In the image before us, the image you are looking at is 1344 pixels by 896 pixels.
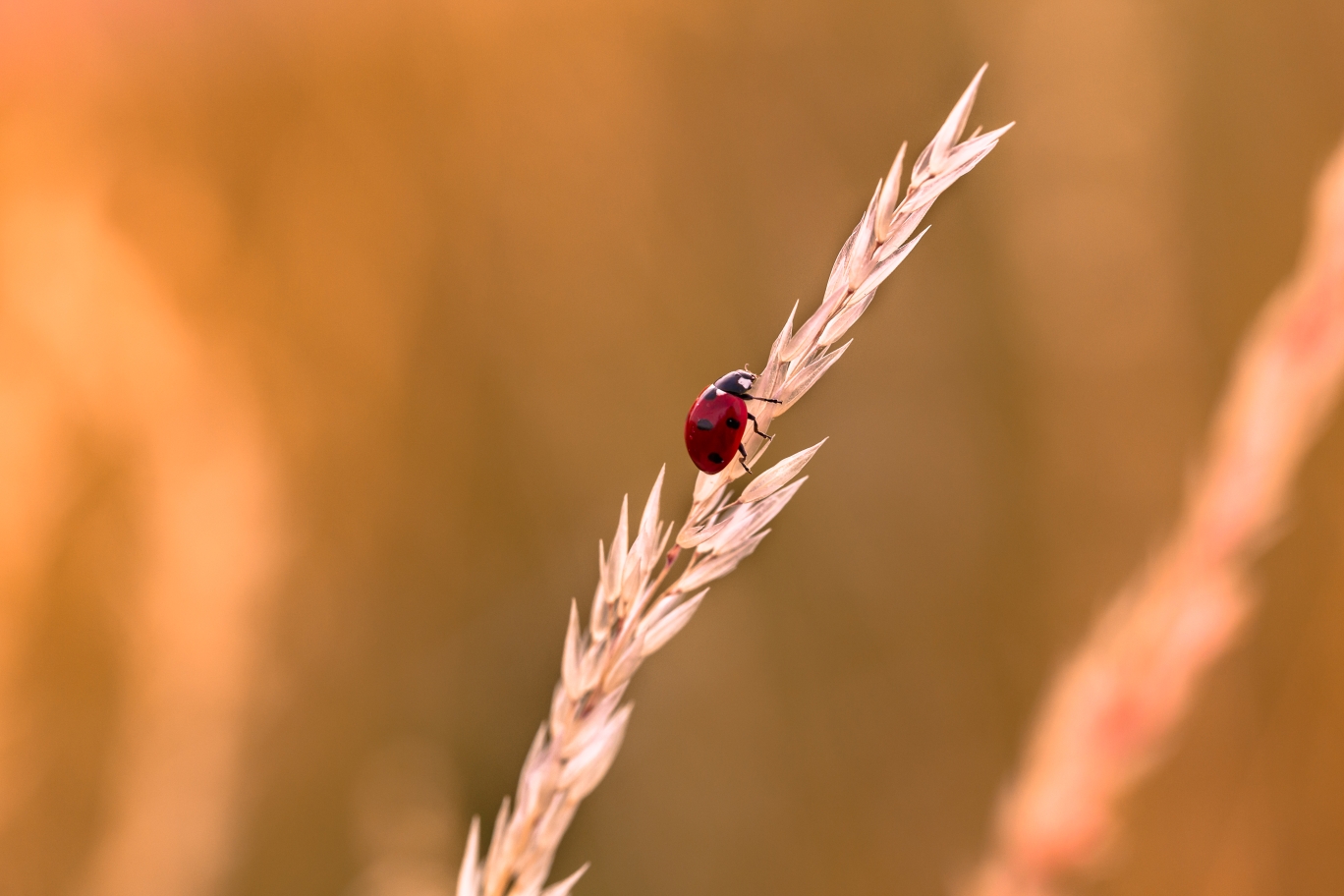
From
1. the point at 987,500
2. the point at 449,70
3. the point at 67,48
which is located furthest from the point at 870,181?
the point at 67,48

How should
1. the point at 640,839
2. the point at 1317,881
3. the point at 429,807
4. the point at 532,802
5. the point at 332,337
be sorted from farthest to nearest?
1. the point at 332,337
2. the point at 640,839
3. the point at 1317,881
4. the point at 429,807
5. the point at 532,802

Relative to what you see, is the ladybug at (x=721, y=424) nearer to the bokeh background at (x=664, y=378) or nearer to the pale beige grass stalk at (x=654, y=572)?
the pale beige grass stalk at (x=654, y=572)

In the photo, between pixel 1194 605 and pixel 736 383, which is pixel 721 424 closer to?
pixel 736 383

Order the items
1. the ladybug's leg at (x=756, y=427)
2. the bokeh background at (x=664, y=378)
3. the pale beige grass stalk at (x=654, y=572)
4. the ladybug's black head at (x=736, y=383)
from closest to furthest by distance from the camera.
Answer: the pale beige grass stalk at (x=654, y=572) < the ladybug's leg at (x=756, y=427) < the ladybug's black head at (x=736, y=383) < the bokeh background at (x=664, y=378)

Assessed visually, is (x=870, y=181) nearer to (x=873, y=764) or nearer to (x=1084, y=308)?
(x=1084, y=308)

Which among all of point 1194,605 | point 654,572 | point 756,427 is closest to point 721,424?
point 756,427

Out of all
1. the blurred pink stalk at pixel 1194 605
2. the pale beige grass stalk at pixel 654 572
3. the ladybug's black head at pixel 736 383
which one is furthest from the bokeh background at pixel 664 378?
the pale beige grass stalk at pixel 654 572
